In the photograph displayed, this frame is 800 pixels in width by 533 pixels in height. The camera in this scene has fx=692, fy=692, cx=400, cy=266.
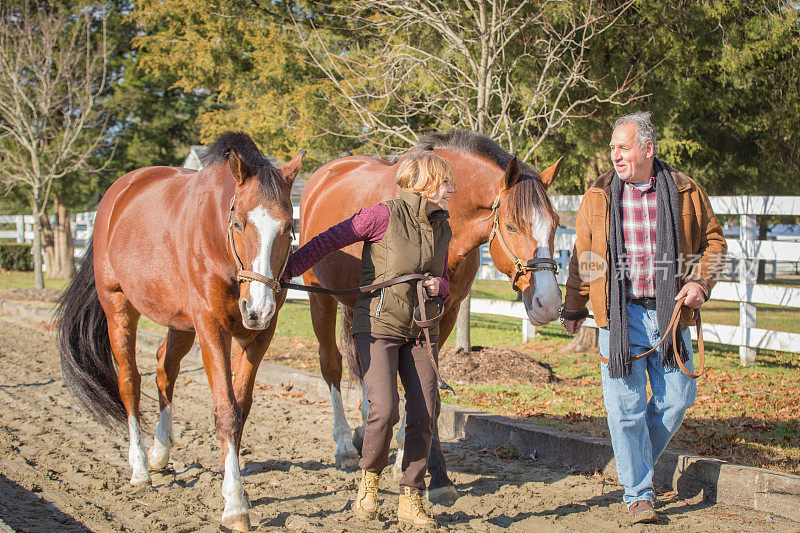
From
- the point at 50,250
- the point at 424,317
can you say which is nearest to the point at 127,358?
the point at 424,317

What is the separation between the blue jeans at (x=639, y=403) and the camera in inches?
148

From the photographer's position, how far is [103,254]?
206 inches

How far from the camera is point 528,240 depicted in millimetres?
3848

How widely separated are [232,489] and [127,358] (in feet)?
5.69

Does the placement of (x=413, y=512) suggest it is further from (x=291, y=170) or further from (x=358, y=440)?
(x=291, y=170)

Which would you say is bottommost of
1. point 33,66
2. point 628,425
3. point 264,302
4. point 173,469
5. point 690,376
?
point 173,469

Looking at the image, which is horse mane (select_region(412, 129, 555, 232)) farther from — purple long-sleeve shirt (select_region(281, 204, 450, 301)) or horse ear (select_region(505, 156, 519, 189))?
purple long-sleeve shirt (select_region(281, 204, 450, 301))

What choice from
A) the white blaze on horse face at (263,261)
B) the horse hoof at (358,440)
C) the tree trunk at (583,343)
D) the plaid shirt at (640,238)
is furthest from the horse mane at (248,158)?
the tree trunk at (583,343)

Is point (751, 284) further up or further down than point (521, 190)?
further down

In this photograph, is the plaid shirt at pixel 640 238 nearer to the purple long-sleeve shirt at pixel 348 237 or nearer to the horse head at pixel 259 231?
the purple long-sleeve shirt at pixel 348 237

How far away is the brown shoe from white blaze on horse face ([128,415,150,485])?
2998mm

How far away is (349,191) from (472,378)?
2.95 meters

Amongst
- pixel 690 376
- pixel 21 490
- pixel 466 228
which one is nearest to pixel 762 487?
pixel 690 376

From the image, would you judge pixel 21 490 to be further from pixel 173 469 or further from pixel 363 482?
pixel 363 482
